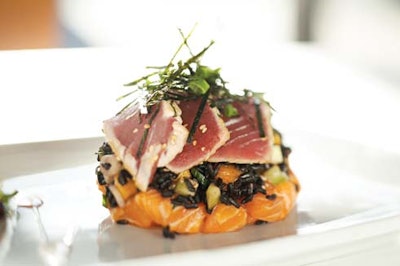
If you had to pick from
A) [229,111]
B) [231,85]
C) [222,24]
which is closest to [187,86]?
[229,111]

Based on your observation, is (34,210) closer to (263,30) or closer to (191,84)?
(191,84)

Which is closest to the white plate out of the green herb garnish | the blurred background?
the green herb garnish

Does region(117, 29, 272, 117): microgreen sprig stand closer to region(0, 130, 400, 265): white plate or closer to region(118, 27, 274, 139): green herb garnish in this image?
region(118, 27, 274, 139): green herb garnish

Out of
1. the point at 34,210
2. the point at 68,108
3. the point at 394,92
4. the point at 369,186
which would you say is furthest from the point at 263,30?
the point at 34,210

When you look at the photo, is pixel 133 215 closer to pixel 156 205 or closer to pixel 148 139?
pixel 156 205

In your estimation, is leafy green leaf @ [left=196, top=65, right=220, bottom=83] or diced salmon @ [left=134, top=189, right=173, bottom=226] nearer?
diced salmon @ [left=134, top=189, right=173, bottom=226]

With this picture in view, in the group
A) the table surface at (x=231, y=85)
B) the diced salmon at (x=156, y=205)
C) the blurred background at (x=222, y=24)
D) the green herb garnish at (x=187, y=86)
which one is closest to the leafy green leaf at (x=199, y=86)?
the green herb garnish at (x=187, y=86)

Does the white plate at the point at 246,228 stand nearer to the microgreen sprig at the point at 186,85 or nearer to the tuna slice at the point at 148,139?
the tuna slice at the point at 148,139
